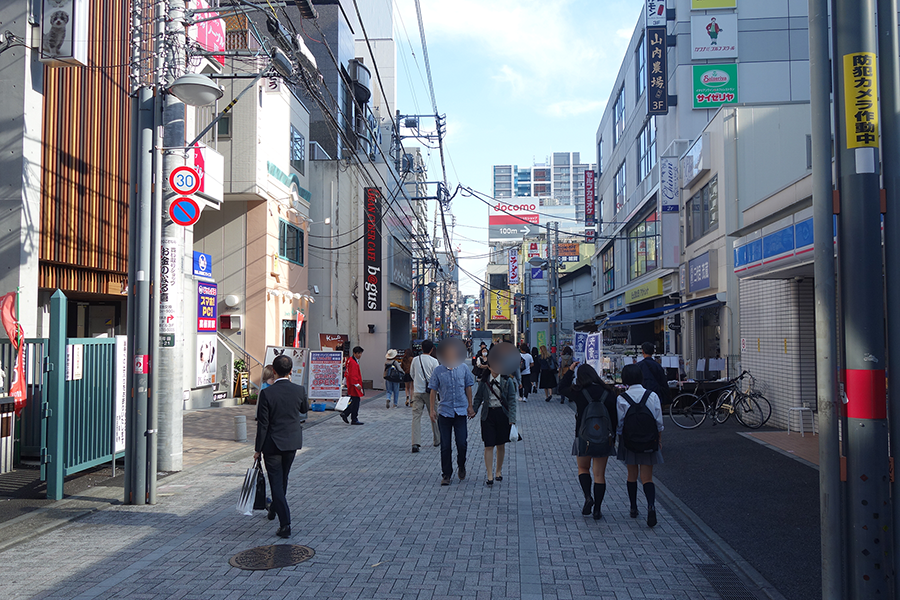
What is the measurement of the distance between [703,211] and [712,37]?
7.77m

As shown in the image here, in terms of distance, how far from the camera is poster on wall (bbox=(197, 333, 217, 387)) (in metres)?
17.7

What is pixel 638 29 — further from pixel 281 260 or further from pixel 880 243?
pixel 880 243

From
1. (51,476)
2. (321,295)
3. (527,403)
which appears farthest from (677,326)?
(51,476)

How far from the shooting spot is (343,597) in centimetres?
472

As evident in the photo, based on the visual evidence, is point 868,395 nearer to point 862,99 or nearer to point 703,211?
point 862,99

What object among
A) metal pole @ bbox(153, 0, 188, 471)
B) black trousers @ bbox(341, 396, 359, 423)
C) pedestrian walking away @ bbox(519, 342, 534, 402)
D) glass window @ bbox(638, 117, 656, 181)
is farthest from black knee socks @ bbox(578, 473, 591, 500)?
Answer: glass window @ bbox(638, 117, 656, 181)

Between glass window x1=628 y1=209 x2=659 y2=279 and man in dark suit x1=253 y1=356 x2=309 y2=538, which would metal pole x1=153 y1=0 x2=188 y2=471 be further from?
glass window x1=628 y1=209 x2=659 y2=279

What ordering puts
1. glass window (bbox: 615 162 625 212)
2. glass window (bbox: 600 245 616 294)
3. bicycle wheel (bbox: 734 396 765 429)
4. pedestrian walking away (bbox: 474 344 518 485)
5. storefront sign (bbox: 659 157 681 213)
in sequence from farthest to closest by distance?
glass window (bbox: 600 245 616 294) → glass window (bbox: 615 162 625 212) → storefront sign (bbox: 659 157 681 213) → bicycle wheel (bbox: 734 396 765 429) → pedestrian walking away (bbox: 474 344 518 485)

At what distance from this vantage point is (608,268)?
40031 mm

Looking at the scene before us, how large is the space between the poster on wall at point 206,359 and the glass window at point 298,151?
8315 millimetres

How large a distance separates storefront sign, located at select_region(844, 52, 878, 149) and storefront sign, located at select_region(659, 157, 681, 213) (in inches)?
803

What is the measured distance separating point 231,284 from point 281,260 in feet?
→ 7.06

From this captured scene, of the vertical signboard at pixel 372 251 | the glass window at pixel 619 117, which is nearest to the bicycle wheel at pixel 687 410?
the vertical signboard at pixel 372 251

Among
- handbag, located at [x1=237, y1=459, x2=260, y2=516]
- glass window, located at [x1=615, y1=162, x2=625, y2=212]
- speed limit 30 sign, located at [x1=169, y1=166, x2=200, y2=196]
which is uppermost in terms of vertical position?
glass window, located at [x1=615, y1=162, x2=625, y2=212]
